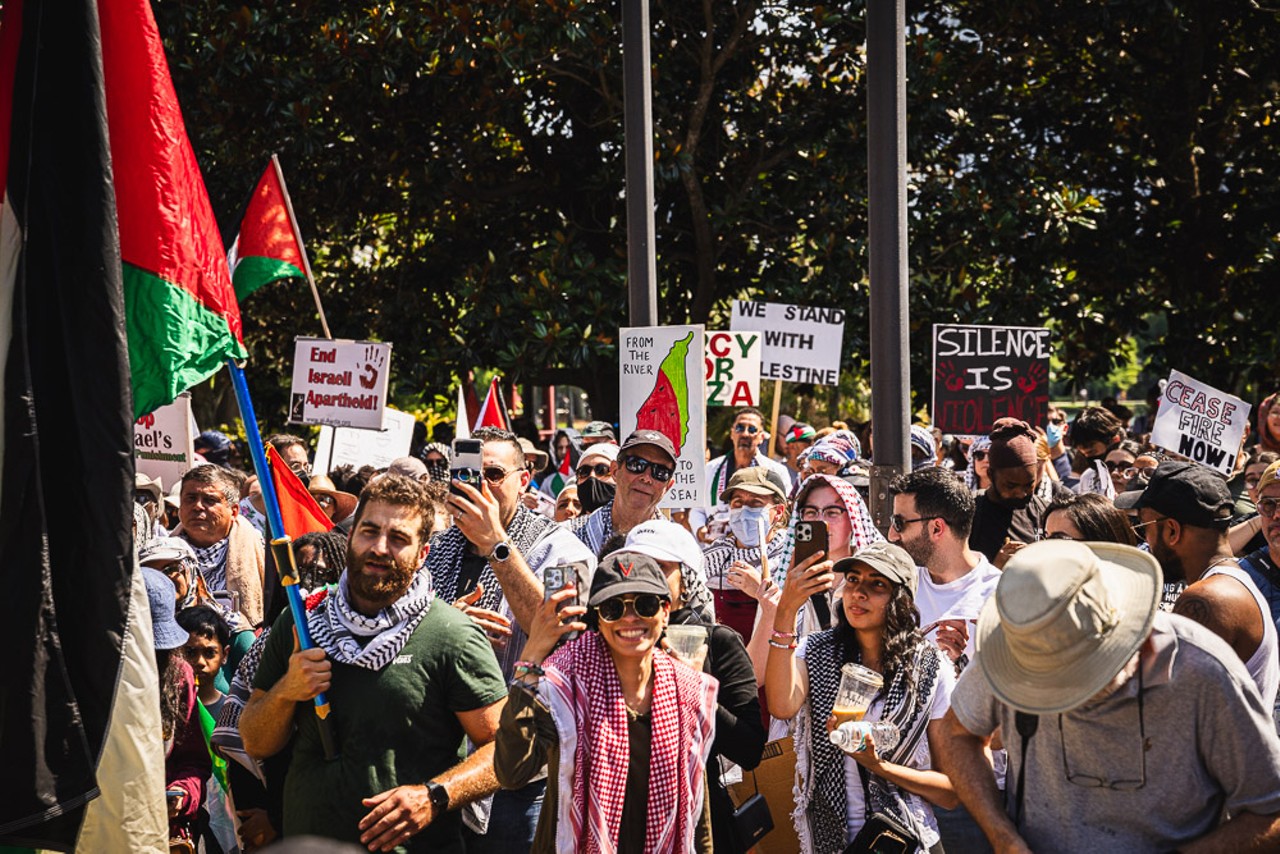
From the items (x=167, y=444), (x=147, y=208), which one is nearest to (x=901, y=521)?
(x=147, y=208)

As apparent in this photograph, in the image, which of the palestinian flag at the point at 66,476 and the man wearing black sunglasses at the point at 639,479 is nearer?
the palestinian flag at the point at 66,476

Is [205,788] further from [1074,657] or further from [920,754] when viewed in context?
[1074,657]

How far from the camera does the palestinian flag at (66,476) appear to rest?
3699mm

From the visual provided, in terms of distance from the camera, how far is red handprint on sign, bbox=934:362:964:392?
1027cm

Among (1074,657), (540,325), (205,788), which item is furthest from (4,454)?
(540,325)

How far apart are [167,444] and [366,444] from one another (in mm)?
2690

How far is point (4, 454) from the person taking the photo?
378cm

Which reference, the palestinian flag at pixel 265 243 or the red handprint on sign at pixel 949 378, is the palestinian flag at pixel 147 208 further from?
the red handprint on sign at pixel 949 378

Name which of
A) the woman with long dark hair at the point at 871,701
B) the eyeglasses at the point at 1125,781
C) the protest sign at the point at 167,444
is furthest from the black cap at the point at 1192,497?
the protest sign at the point at 167,444

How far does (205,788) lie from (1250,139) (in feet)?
51.3

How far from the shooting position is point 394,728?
4383 mm

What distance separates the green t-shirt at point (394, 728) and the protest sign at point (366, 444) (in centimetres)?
769

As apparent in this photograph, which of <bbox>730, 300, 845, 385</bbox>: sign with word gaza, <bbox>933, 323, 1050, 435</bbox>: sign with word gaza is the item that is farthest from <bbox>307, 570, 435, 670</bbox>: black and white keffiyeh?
<bbox>730, 300, 845, 385</bbox>: sign with word gaza

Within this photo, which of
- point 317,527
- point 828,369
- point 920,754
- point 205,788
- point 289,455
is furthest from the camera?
point 828,369
